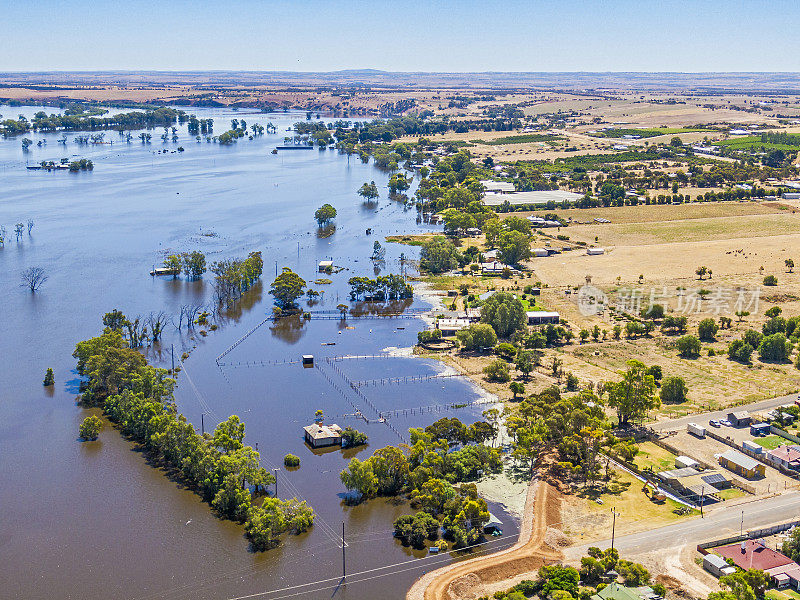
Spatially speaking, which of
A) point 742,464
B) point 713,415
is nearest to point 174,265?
point 713,415

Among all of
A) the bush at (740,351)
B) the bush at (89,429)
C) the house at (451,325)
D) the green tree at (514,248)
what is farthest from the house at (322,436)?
the green tree at (514,248)

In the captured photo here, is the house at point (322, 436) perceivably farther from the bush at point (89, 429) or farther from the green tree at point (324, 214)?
the green tree at point (324, 214)

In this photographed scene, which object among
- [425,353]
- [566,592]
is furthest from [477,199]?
[566,592]

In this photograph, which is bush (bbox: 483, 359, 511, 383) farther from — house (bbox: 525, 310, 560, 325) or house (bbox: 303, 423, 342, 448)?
house (bbox: 303, 423, 342, 448)

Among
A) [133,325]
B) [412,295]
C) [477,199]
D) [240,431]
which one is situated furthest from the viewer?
[477,199]

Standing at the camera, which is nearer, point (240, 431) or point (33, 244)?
point (240, 431)

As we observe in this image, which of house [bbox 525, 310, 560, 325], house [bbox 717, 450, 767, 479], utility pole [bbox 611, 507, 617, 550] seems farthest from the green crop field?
utility pole [bbox 611, 507, 617, 550]

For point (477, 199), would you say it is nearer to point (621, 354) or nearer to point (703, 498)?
point (621, 354)

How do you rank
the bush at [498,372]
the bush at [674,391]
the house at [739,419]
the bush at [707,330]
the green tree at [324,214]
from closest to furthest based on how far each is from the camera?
the house at [739,419], the bush at [674,391], the bush at [498,372], the bush at [707,330], the green tree at [324,214]
